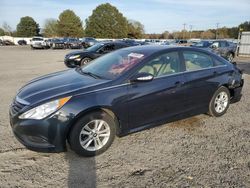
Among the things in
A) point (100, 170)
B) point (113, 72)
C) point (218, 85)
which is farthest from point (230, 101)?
point (100, 170)

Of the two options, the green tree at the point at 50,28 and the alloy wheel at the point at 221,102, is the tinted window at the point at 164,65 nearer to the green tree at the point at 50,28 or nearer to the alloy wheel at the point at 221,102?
the alloy wheel at the point at 221,102

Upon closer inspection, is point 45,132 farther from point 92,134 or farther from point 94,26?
point 94,26

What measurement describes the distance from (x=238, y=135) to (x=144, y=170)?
6.80ft

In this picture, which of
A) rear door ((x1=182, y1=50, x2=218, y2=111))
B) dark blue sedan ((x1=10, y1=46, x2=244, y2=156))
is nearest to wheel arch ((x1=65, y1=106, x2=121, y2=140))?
dark blue sedan ((x1=10, y1=46, x2=244, y2=156))

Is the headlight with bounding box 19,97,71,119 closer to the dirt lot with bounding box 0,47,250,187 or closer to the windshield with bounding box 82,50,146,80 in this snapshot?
the dirt lot with bounding box 0,47,250,187

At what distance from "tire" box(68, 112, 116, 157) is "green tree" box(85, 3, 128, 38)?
67.6 metres

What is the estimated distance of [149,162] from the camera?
11.2 feet

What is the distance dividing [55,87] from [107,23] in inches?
2681

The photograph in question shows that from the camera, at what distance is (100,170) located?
322 cm

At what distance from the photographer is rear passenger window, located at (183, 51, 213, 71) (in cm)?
451

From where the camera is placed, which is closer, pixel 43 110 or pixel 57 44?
pixel 43 110

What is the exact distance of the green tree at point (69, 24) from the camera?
235 feet

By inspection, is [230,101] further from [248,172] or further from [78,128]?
[78,128]

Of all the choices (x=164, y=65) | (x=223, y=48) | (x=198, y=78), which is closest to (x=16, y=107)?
(x=164, y=65)
